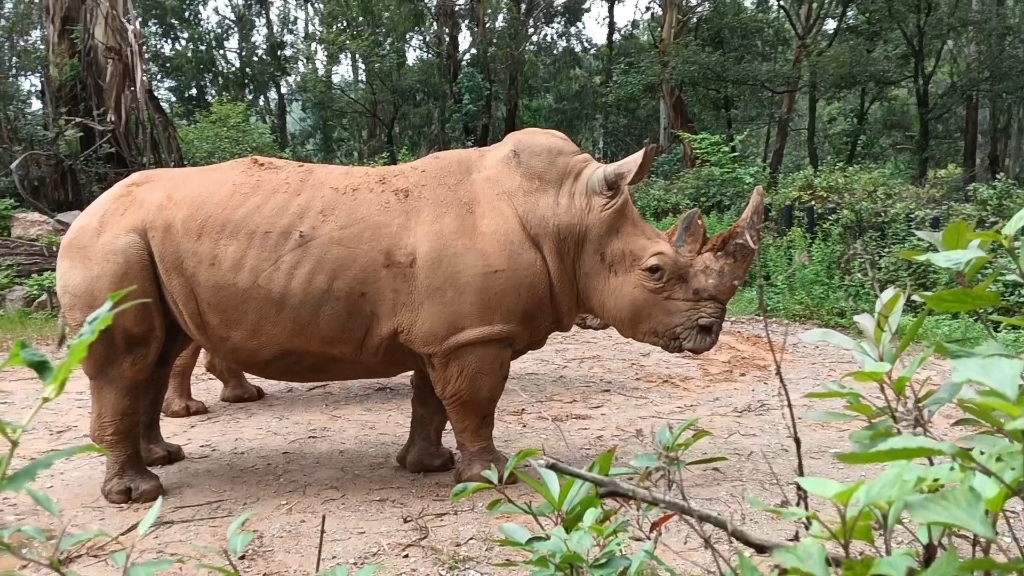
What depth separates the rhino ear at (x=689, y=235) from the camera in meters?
3.98

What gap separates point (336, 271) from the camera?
375 centimetres

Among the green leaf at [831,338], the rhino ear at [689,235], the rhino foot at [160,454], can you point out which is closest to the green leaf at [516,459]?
the green leaf at [831,338]

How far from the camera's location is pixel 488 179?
4043mm

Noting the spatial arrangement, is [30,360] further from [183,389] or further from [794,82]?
[794,82]

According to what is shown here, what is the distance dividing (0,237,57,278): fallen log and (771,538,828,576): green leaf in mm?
11614

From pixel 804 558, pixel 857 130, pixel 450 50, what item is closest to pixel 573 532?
pixel 804 558

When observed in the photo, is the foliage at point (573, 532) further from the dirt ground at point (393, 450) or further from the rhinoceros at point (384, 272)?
the rhinoceros at point (384, 272)

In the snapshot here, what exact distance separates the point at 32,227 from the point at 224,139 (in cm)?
405

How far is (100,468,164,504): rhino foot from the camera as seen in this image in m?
3.85

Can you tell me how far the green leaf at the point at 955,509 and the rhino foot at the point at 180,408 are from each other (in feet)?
18.6

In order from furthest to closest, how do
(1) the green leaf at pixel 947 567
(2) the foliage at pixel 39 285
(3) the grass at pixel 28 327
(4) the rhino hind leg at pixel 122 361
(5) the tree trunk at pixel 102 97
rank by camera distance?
(5) the tree trunk at pixel 102 97 < (2) the foliage at pixel 39 285 < (3) the grass at pixel 28 327 < (4) the rhino hind leg at pixel 122 361 < (1) the green leaf at pixel 947 567

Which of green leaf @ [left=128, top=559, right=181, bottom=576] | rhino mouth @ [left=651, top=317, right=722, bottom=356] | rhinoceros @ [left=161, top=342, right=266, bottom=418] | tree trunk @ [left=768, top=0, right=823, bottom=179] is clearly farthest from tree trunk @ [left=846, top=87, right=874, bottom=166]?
green leaf @ [left=128, top=559, right=181, bottom=576]

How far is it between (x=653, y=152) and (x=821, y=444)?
7.54 ft

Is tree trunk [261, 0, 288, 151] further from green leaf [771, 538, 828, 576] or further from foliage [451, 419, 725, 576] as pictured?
green leaf [771, 538, 828, 576]
